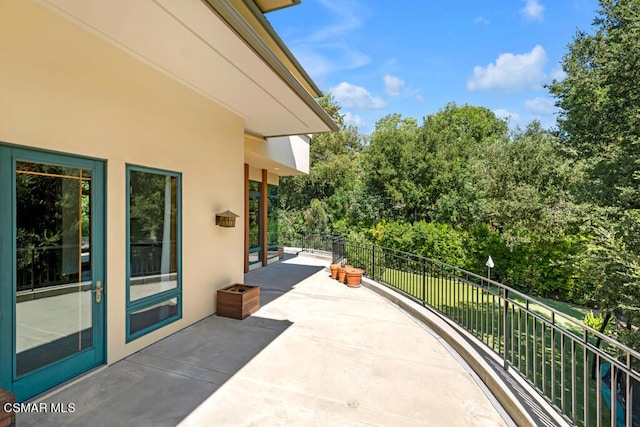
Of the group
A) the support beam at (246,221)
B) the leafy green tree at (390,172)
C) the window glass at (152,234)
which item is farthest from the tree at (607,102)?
the support beam at (246,221)

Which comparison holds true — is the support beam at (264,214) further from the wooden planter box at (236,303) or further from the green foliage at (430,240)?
the green foliage at (430,240)

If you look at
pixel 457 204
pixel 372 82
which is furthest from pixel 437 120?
pixel 372 82

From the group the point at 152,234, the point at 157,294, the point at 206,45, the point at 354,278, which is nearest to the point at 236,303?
the point at 157,294

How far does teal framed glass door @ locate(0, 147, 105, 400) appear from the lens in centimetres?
253

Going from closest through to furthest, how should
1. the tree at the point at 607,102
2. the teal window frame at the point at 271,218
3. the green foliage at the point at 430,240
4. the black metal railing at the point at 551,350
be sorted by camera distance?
the black metal railing at the point at 551,350 < the tree at the point at 607,102 < the teal window frame at the point at 271,218 < the green foliage at the point at 430,240

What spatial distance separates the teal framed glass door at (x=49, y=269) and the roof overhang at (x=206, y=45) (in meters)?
1.35

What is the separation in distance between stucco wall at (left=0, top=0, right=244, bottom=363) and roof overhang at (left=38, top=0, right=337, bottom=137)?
21 cm

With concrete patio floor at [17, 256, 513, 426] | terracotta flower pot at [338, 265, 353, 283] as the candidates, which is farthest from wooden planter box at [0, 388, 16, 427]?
terracotta flower pot at [338, 265, 353, 283]

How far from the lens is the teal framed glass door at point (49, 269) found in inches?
99.5

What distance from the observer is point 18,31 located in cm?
248

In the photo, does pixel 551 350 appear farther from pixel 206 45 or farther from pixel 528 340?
pixel 206 45

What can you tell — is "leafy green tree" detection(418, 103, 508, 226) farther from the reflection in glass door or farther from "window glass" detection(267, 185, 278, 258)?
the reflection in glass door

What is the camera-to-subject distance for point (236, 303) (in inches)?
194

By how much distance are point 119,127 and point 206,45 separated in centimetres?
136
